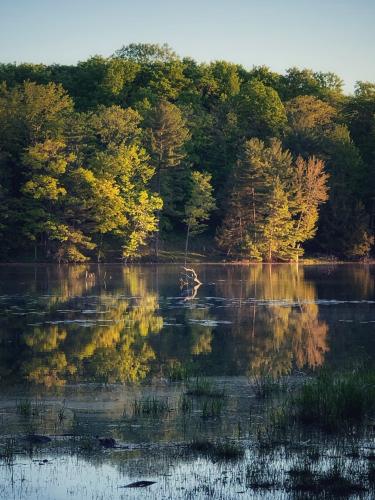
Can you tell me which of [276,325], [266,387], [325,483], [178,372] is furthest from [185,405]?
[276,325]

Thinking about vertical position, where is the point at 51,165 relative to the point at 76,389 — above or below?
above

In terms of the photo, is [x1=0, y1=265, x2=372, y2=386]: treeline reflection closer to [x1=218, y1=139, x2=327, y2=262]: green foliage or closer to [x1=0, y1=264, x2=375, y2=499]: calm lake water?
[x1=0, y1=264, x2=375, y2=499]: calm lake water

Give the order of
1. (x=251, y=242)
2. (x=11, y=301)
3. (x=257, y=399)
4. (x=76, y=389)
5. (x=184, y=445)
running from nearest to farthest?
(x=184, y=445), (x=257, y=399), (x=76, y=389), (x=11, y=301), (x=251, y=242)

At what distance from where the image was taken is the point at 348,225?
8888cm

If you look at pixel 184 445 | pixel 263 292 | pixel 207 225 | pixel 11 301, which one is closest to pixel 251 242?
pixel 207 225

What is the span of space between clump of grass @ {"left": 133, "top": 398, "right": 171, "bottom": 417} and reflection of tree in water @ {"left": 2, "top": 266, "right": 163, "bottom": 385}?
3759 millimetres

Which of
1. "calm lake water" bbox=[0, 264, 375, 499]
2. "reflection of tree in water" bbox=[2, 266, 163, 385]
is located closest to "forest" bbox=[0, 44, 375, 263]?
"calm lake water" bbox=[0, 264, 375, 499]

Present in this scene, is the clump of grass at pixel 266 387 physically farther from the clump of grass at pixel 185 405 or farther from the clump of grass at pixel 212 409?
the clump of grass at pixel 185 405

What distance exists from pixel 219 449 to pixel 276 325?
21508 mm

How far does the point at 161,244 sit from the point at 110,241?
544cm

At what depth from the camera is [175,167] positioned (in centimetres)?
8831

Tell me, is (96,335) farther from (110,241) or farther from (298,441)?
(110,241)

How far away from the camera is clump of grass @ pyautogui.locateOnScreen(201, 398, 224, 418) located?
17.0m

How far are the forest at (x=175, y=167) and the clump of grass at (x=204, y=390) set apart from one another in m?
57.5
